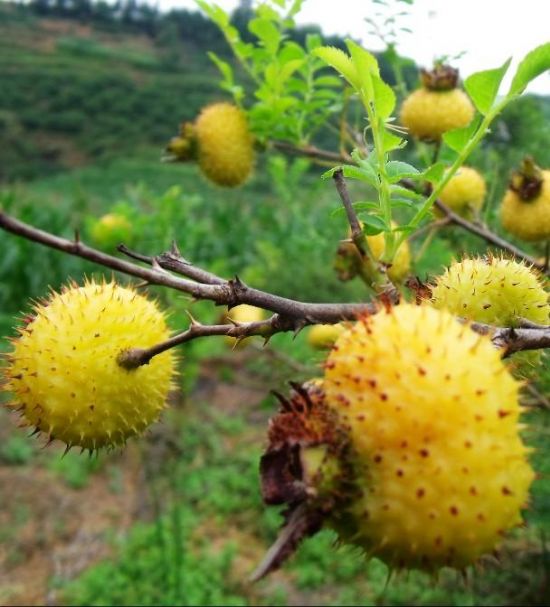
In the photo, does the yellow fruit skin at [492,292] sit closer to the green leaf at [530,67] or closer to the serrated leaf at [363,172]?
the serrated leaf at [363,172]

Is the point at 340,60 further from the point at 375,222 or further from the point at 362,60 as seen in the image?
the point at 375,222

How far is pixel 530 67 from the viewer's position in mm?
971

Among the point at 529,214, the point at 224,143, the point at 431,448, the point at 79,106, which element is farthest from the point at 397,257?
the point at 79,106

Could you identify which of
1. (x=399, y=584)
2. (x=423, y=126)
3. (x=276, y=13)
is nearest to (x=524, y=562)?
(x=399, y=584)

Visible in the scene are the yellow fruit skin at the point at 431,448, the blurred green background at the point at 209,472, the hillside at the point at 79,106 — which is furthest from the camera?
the hillside at the point at 79,106

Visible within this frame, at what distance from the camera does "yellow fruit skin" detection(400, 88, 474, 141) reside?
7.04ft

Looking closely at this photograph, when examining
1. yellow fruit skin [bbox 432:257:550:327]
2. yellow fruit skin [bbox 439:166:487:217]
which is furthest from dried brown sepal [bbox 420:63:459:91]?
yellow fruit skin [bbox 432:257:550:327]

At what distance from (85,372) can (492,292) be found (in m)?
0.69

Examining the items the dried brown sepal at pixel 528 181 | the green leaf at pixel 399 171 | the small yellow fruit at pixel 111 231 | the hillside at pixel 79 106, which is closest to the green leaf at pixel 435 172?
the green leaf at pixel 399 171

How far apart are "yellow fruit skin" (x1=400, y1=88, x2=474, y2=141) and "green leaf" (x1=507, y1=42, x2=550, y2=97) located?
3.80 feet

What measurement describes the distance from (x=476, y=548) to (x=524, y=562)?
2538 millimetres

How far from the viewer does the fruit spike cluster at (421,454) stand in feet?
2.41

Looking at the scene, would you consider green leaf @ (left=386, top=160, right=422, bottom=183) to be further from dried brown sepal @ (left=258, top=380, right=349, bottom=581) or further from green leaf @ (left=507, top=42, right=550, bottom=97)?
dried brown sepal @ (left=258, top=380, right=349, bottom=581)

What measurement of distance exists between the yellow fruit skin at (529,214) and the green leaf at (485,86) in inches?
37.9
